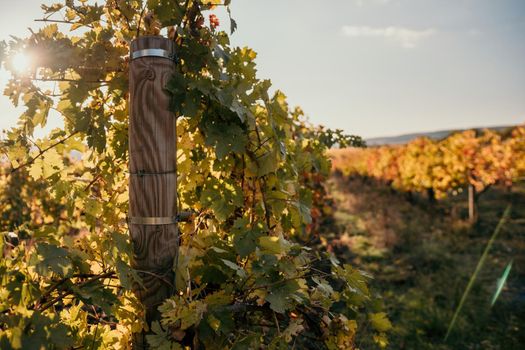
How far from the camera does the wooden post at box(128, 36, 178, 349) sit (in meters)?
1.31

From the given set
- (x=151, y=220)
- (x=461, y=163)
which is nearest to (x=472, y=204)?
(x=461, y=163)

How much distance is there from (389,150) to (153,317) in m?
16.3

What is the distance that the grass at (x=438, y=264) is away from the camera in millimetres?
5262

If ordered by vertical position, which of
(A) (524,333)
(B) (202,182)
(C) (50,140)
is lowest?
(A) (524,333)

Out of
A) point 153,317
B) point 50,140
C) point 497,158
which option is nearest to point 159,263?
point 153,317

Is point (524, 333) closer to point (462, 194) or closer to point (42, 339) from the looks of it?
point (42, 339)

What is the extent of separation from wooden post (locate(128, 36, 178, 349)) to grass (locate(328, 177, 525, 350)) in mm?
3099

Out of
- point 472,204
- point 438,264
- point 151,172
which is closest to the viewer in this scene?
point 151,172

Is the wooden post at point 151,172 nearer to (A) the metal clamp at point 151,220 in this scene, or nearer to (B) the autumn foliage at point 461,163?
(A) the metal clamp at point 151,220

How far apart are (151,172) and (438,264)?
25.1 feet

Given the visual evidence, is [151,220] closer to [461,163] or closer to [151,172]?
[151,172]

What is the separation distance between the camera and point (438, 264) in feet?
25.1

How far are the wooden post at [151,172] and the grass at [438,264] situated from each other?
3.10m

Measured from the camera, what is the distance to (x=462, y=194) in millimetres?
15992
